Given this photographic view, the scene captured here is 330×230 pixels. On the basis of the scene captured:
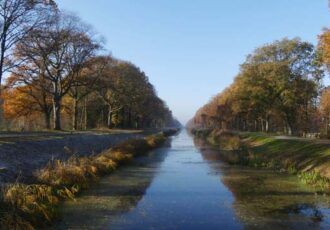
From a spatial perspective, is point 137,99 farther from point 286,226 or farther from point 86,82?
point 286,226

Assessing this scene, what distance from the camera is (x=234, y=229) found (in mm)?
17203

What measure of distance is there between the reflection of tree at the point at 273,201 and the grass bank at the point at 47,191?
7685mm

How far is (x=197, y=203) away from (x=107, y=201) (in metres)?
4.21

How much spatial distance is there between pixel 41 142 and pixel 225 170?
560 inches

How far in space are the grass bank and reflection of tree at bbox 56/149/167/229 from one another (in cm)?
62

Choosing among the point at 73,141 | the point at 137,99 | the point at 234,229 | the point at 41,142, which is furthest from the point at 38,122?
the point at 234,229

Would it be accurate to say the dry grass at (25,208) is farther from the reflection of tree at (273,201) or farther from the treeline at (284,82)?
the treeline at (284,82)

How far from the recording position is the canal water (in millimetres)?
17922

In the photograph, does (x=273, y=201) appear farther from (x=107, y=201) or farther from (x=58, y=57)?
(x=58, y=57)

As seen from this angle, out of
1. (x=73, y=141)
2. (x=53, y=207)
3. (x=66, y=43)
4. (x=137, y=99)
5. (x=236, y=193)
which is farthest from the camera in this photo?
(x=137, y=99)

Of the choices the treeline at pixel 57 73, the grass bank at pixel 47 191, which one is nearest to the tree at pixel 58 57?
the treeline at pixel 57 73

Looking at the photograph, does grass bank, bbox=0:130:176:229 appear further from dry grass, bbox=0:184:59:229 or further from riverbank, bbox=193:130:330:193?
riverbank, bbox=193:130:330:193

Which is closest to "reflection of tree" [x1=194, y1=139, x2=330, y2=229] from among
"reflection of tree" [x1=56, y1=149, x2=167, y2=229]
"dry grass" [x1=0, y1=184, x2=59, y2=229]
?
"reflection of tree" [x1=56, y1=149, x2=167, y2=229]

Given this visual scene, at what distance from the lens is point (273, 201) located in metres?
22.7
